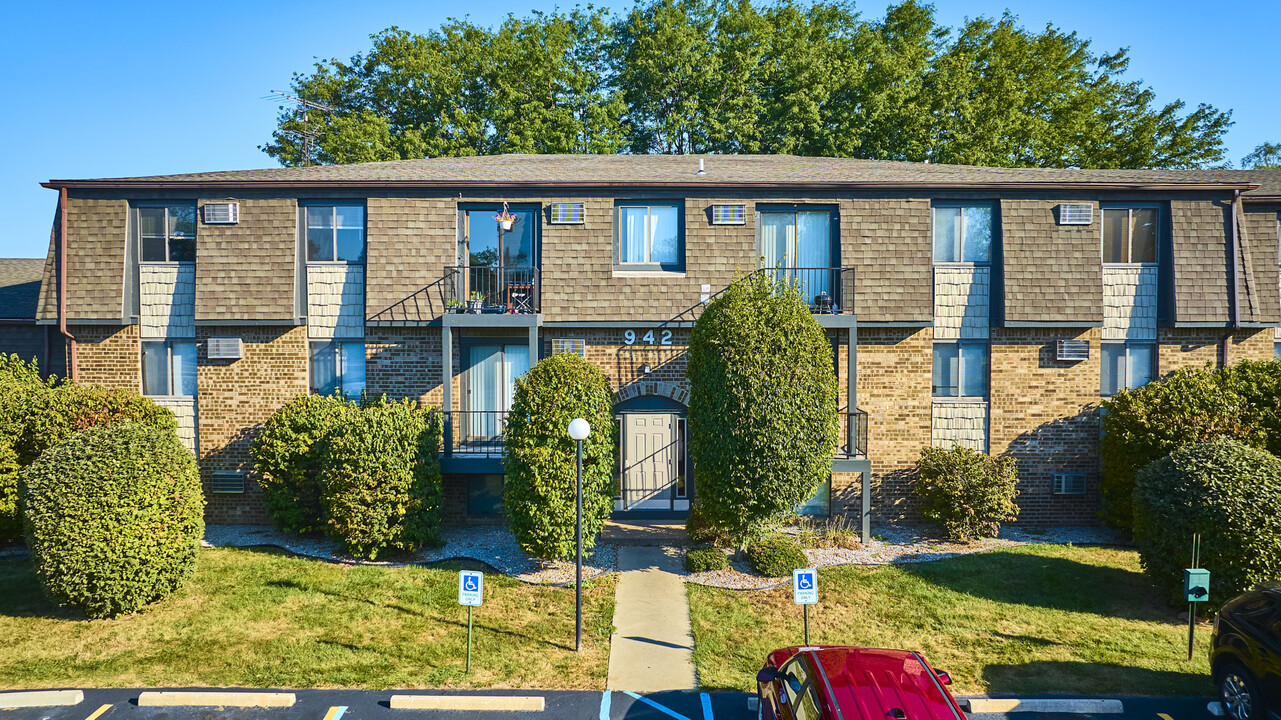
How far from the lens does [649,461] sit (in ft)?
48.1

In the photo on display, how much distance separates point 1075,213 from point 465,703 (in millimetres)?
14555

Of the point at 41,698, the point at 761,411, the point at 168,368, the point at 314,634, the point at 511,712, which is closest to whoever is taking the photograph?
the point at 511,712

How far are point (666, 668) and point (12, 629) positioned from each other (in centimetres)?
944

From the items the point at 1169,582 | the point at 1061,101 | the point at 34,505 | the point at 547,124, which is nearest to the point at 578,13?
the point at 547,124

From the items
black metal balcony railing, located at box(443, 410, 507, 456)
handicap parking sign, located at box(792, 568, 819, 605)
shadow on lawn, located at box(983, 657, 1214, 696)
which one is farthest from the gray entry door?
shadow on lawn, located at box(983, 657, 1214, 696)

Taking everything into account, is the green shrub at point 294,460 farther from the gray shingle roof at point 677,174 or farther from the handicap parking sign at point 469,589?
the handicap parking sign at point 469,589

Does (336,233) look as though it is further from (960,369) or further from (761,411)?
(960,369)

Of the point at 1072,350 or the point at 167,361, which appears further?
the point at 167,361

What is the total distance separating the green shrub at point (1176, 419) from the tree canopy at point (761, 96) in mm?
15298

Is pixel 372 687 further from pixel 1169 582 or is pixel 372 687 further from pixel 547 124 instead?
pixel 547 124

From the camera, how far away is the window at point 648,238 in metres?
14.2

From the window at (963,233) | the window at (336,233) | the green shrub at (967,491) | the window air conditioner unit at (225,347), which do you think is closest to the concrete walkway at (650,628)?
the green shrub at (967,491)

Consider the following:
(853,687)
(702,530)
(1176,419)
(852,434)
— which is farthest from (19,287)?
(1176,419)

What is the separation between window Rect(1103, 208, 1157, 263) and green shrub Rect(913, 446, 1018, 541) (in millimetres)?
5117
